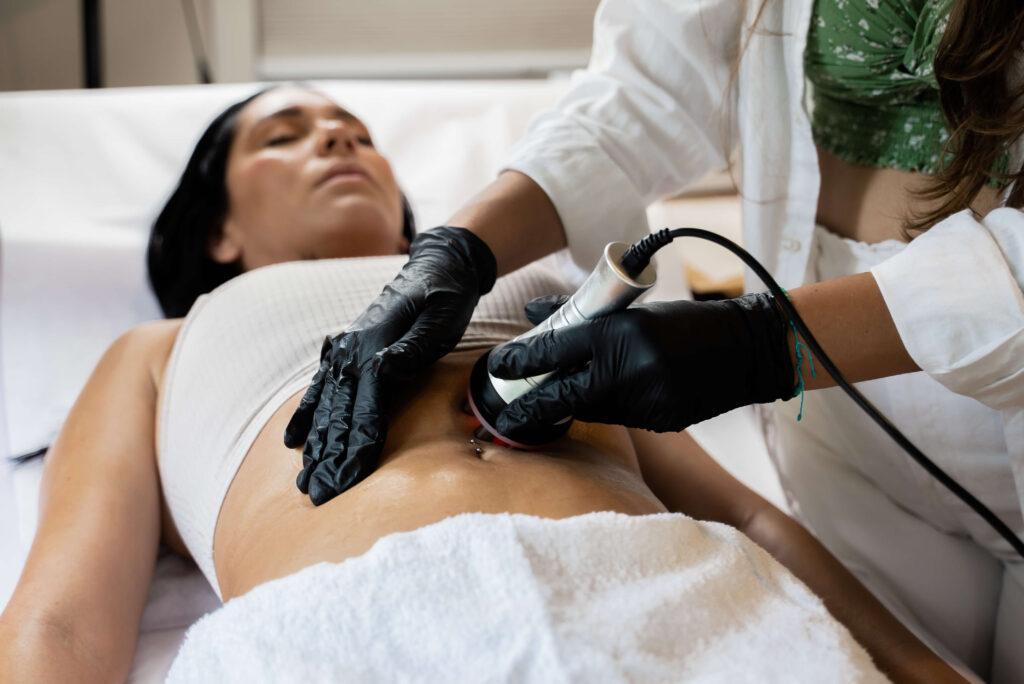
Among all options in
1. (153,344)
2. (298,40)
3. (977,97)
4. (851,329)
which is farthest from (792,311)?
(298,40)

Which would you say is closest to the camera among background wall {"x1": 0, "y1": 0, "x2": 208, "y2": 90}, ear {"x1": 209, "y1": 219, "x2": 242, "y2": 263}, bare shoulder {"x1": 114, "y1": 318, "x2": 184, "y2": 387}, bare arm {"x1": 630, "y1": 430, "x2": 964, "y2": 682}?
bare arm {"x1": 630, "y1": 430, "x2": 964, "y2": 682}

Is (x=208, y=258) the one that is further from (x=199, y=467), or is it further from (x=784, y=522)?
(x=784, y=522)

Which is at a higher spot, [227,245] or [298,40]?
[298,40]

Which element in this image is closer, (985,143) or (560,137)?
(985,143)

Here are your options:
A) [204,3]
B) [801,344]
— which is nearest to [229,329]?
[801,344]

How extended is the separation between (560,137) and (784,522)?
59 centimetres

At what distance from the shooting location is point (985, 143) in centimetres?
88

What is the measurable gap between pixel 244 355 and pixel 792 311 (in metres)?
0.64

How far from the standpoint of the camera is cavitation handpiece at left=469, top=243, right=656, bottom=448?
0.69 meters

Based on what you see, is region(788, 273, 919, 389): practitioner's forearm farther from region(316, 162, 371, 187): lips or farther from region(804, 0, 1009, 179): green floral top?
region(316, 162, 371, 187): lips

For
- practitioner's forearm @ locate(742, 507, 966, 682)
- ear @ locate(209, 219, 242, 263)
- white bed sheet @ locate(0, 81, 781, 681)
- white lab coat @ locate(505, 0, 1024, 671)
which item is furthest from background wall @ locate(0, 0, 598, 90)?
practitioner's forearm @ locate(742, 507, 966, 682)

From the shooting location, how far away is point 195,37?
7.80ft

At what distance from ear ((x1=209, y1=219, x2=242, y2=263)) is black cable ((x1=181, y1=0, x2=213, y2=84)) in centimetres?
106

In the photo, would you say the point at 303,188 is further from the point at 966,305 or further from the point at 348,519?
the point at 966,305
